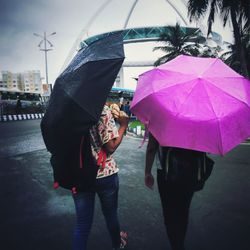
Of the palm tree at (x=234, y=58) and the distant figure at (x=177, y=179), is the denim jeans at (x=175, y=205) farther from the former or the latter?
the palm tree at (x=234, y=58)

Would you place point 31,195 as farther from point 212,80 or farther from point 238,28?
point 238,28

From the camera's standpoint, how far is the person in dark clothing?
215cm

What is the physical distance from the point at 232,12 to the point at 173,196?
16.6 meters

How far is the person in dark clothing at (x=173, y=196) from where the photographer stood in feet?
7.05

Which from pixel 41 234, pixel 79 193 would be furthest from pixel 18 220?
pixel 79 193

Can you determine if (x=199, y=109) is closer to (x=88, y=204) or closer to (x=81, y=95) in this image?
(x=81, y=95)

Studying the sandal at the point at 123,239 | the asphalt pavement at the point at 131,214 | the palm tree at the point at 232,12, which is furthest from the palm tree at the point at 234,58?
the sandal at the point at 123,239

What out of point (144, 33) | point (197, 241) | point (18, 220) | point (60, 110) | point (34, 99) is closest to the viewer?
point (60, 110)

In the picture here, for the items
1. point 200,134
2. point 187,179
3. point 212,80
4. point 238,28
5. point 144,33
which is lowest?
point 187,179

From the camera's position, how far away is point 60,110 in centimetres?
169

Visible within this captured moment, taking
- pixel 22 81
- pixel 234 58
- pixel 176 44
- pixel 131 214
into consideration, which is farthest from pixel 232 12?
pixel 22 81

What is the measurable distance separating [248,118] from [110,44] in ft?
3.66

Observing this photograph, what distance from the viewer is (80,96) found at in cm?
168

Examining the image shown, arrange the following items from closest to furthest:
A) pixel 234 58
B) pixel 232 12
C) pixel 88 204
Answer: pixel 88 204 → pixel 232 12 → pixel 234 58
